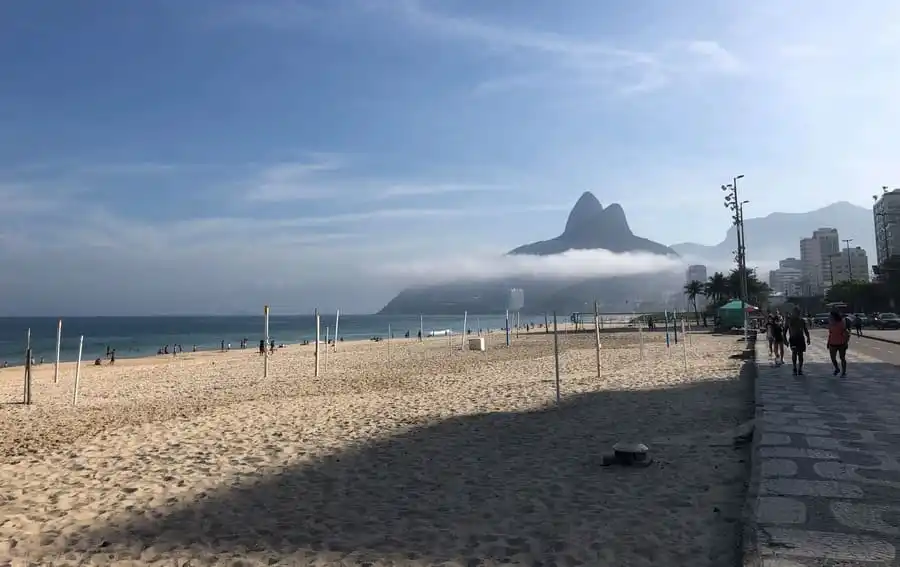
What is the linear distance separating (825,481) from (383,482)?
339cm

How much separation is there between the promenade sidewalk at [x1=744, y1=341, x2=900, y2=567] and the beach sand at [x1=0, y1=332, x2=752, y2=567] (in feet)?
0.93

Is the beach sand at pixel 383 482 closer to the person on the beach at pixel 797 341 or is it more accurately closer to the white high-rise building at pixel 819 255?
the person on the beach at pixel 797 341

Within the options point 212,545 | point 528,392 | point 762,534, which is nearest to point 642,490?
point 762,534

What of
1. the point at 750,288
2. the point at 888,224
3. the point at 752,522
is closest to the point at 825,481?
the point at 752,522

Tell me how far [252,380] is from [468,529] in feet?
44.3

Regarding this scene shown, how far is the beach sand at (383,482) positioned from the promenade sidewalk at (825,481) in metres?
0.28

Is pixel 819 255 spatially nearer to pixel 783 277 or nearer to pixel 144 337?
pixel 783 277

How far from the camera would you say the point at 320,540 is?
3.97m

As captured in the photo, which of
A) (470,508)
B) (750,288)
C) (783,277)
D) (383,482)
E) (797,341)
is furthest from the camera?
(783,277)

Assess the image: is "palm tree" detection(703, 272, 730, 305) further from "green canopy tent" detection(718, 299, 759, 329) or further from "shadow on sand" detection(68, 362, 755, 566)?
"shadow on sand" detection(68, 362, 755, 566)

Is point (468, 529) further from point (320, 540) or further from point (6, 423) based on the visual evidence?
point (6, 423)

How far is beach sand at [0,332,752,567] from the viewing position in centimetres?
379

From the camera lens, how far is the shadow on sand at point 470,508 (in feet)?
12.2

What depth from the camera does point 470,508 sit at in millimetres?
4562
